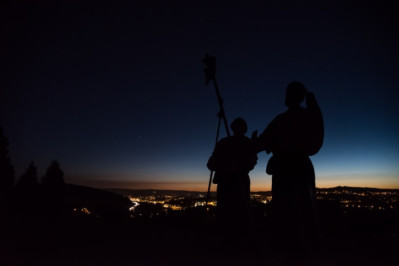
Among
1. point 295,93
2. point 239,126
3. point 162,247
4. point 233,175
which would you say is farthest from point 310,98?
point 162,247

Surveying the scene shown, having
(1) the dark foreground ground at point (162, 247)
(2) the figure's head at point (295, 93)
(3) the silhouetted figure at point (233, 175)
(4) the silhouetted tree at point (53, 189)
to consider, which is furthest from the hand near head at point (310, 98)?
(4) the silhouetted tree at point (53, 189)

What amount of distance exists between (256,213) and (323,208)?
7.84 ft

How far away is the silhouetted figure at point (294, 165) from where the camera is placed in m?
2.51

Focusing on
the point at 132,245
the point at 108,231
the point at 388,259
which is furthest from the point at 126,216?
the point at 388,259

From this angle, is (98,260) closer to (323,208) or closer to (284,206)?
(284,206)

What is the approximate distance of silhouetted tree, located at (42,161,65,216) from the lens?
27514mm

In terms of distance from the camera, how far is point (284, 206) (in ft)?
8.39

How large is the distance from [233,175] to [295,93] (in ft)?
8.70

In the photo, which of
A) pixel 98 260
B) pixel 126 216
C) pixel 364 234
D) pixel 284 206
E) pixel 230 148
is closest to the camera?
pixel 284 206

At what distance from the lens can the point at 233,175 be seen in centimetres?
504

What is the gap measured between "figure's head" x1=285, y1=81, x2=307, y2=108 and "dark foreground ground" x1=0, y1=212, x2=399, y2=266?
1715 millimetres

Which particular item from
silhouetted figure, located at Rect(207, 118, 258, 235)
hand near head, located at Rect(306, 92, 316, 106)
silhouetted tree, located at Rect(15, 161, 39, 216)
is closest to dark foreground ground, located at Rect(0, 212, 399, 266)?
silhouetted figure, located at Rect(207, 118, 258, 235)

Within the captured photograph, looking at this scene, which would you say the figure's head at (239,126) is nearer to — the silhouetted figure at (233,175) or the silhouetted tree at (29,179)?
the silhouetted figure at (233,175)

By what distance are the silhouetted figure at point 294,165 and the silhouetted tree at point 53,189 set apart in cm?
3156
